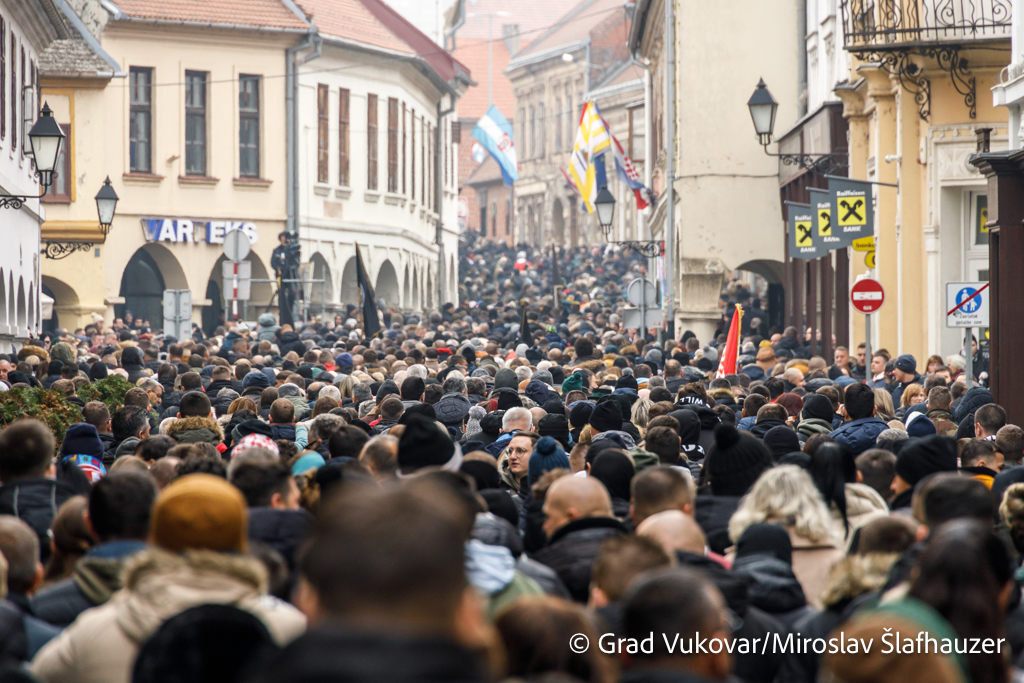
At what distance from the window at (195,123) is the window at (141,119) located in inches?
39.4

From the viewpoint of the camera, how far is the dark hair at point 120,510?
4883mm

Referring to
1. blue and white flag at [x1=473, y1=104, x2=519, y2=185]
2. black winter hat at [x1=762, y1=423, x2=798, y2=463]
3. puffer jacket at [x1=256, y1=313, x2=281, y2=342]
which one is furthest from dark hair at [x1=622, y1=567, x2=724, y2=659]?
blue and white flag at [x1=473, y1=104, x2=519, y2=185]

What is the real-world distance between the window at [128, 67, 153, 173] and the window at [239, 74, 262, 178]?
2.49 meters

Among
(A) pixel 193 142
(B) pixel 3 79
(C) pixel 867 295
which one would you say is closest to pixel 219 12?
(A) pixel 193 142

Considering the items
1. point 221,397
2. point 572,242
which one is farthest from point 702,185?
point 572,242

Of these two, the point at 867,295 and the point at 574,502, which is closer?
the point at 574,502

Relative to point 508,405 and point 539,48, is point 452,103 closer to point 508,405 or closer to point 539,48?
point 539,48

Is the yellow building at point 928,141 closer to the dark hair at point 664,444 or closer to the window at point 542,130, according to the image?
the dark hair at point 664,444

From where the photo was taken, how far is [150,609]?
12.9 ft

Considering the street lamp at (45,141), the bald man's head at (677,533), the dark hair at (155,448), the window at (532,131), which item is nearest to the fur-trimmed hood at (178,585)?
the bald man's head at (677,533)

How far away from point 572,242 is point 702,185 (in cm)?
5701

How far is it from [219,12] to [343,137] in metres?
5.74

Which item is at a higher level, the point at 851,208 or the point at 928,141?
the point at 928,141

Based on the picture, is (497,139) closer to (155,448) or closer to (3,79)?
(3,79)
